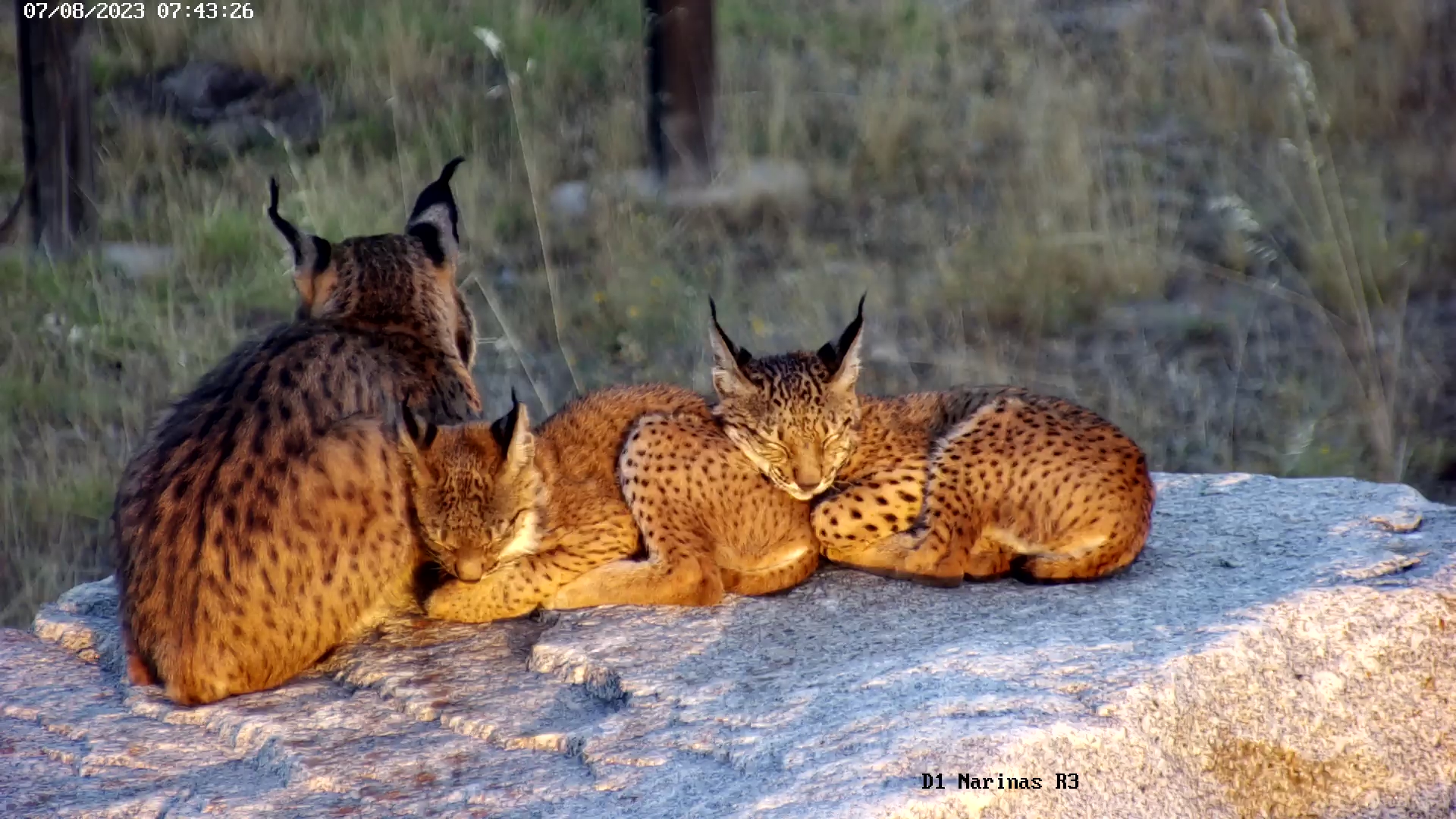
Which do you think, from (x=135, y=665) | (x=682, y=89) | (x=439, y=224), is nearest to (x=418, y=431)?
(x=135, y=665)

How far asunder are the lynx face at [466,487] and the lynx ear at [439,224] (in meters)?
1.31

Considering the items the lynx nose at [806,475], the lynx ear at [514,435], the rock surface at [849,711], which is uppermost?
the lynx ear at [514,435]

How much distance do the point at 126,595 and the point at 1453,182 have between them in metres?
8.64

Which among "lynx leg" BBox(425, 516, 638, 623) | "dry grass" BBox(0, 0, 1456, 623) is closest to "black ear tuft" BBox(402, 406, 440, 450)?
"lynx leg" BBox(425, 516, 638, 623)

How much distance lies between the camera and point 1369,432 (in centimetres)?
792

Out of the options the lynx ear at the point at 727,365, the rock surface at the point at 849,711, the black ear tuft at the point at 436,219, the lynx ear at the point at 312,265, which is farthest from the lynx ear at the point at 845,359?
the lynx ear at the point at 312,265

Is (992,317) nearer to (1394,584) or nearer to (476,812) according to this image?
(1394,584)

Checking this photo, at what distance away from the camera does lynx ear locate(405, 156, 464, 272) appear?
6195 mm

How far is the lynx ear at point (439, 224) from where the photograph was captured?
244 inches

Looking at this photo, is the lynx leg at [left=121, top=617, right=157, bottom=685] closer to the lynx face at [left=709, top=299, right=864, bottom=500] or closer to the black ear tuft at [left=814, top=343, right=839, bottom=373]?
the lynx face at [left=709, top=299, right=864, bottom=500]

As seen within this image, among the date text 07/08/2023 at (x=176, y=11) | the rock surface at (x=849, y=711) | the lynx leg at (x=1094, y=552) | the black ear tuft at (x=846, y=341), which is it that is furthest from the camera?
the date text 07/08/2023 at (x=176, y=11)

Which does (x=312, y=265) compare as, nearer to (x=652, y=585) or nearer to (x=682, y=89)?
(x=652, y=585)

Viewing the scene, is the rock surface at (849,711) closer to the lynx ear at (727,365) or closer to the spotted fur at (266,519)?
the spotted fur at (266,519)

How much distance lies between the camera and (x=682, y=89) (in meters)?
11.0
